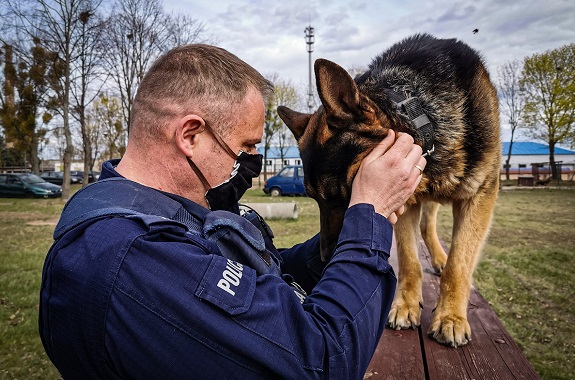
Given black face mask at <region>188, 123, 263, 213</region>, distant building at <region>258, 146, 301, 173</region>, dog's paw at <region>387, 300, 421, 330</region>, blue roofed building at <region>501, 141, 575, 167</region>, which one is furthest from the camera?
blue roofed building at <region>501, 141, 575, 167</region>

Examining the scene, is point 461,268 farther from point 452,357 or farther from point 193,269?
point 193,269

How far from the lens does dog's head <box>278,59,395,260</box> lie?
2391mm

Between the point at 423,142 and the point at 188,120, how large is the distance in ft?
4.96

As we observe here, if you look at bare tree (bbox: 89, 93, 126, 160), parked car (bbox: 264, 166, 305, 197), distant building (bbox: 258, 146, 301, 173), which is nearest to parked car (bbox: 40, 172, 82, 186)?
bare tree (bbox: 89, 93, 126, 160)

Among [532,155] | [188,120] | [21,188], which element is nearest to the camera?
[188,120]

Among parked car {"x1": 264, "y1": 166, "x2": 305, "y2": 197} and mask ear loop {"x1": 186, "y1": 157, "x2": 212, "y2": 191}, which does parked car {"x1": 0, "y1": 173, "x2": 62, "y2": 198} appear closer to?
parked car {"x1": 264, "y1": 166, "x2": 305, "y2": 197}

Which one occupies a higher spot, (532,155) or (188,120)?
(532,155)

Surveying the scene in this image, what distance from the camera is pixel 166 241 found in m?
1.25

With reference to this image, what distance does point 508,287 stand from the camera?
273 inches

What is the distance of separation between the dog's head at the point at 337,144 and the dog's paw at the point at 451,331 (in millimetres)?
812

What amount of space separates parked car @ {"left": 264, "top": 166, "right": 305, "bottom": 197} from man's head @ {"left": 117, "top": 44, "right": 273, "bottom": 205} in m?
24.2

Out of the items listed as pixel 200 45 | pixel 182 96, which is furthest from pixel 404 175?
pixel 200 45

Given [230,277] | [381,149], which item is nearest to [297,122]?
[381,149]

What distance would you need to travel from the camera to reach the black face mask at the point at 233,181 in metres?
1.83
